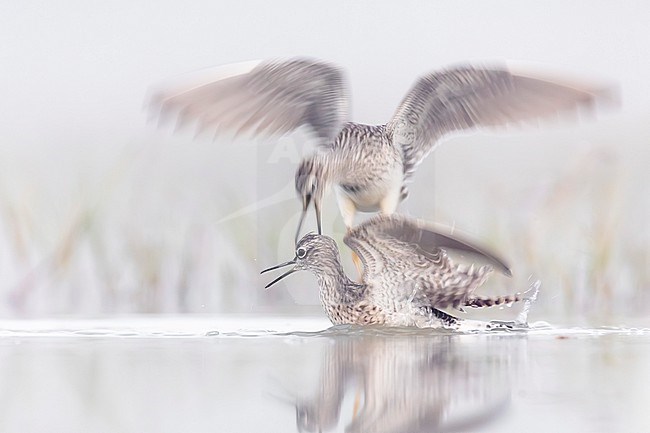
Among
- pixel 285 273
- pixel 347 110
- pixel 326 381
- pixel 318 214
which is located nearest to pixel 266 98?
pixel 347 110

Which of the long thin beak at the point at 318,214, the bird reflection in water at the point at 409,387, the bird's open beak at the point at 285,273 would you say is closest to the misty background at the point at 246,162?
the bird's open beak at the point at 285,273

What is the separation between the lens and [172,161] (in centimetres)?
240

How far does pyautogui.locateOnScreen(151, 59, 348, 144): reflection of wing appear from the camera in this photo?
203 cm

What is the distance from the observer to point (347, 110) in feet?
6.94

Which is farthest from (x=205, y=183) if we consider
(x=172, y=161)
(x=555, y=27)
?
(x=555, y=27)

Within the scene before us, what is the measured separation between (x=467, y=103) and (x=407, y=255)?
399 mm

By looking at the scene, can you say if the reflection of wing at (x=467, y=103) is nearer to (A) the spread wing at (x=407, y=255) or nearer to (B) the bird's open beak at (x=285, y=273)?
(A) the spread wing at (x=407, y=255)

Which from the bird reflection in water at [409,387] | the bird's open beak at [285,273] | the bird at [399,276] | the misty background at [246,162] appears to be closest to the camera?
the bird reflection in water at [409,387]

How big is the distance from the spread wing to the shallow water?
10 cm

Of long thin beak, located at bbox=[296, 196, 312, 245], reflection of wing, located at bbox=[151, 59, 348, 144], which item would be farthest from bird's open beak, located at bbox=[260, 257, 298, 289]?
reflection of wing, located at bbox=[151, 59, 348, 144]

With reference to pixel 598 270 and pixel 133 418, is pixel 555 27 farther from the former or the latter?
pixel 133 418

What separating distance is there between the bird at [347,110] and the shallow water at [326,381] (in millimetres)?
336

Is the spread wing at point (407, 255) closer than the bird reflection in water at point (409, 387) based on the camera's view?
No

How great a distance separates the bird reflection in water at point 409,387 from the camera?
47.2 inches
